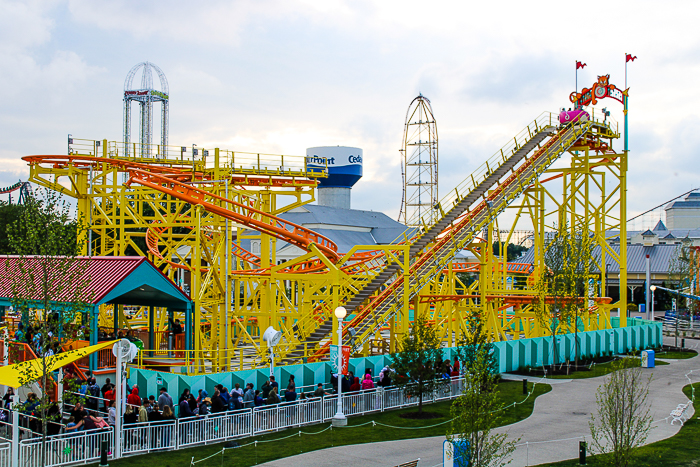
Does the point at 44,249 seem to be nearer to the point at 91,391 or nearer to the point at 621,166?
the point at 91,391

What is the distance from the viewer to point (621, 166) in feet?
142

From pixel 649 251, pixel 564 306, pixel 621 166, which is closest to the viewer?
pixel 564 306

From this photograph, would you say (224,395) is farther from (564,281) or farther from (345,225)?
(345,225)

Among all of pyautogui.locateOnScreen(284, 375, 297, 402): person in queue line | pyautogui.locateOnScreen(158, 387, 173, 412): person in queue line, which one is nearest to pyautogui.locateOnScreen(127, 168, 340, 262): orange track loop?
pyautogui.locateOnScreen(284, 375, 297, 402): person in queue line

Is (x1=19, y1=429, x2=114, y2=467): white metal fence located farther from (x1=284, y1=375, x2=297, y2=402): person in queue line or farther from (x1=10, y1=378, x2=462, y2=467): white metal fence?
(x1=284, y1=375, x2=297, y2=402): person in queue line

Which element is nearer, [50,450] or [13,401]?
[50,450]

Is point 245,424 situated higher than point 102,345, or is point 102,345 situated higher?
point 102,345

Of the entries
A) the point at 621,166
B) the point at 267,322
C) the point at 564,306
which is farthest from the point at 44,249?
the point at 621,166

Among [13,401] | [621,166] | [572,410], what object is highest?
[621,166]

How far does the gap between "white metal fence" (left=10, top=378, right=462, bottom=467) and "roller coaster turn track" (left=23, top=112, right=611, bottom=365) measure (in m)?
4.85

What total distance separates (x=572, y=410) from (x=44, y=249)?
1722 cm

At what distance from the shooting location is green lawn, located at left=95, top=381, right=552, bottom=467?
→ 55.1ft

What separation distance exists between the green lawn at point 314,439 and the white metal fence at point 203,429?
25 cm

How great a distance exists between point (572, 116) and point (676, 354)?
14815 millimetres
